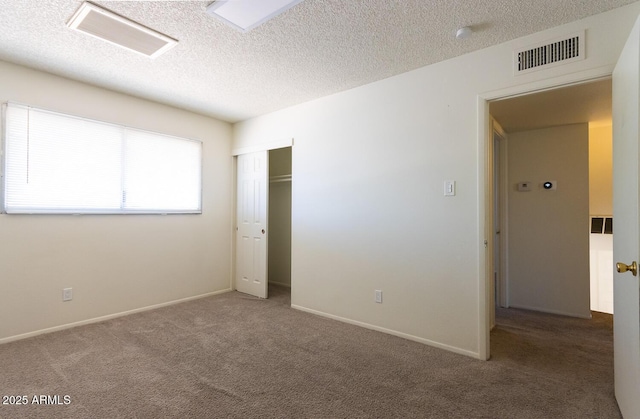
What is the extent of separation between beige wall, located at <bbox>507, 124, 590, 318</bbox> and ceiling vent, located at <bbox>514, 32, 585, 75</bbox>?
6.94 ft

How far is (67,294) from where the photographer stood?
10.3ft

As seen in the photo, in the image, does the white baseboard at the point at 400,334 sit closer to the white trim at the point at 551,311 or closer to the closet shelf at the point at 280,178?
the white trim at the point at 551,311

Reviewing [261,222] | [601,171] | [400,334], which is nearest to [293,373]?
[400,334]

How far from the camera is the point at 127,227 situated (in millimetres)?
3617

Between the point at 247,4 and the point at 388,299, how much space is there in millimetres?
2748

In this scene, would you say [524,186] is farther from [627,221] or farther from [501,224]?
[627,221]

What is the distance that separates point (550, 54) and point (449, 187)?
3.93ft

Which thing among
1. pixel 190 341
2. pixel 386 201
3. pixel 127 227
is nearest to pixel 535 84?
pixel 386 201

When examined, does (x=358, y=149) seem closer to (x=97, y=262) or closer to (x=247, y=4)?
(x=247, y=4)

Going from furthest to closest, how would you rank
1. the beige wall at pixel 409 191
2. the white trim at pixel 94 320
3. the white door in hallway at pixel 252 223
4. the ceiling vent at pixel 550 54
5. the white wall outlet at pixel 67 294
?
the white door in hallway at pixel 252 223 → the white wall outlet at pixel 67 294 → the white trim at pixel 94 320 → the beige wall at pixel 409 191 → the ceiling vent at pixel 550 54

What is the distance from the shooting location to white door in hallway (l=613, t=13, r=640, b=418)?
152cm

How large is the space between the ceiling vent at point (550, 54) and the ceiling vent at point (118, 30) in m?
2.73

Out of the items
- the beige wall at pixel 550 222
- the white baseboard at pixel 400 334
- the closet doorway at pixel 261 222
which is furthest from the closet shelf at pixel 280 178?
the beige wall at pixel 550 222

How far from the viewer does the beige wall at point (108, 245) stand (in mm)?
2879
